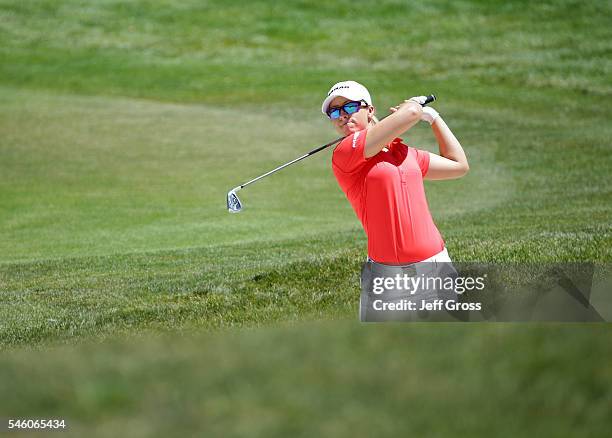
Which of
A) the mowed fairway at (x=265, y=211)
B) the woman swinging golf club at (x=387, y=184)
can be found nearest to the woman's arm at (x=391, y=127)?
the woman swinging golf club at (x=387, y=184)

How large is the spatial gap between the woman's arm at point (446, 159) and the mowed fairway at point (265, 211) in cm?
113

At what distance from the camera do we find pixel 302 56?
130 ft

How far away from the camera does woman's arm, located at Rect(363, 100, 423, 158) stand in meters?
5.56

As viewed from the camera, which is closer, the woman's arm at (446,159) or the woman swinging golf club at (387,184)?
the woman swinging golf club at (387,184)

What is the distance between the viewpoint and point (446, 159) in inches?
254

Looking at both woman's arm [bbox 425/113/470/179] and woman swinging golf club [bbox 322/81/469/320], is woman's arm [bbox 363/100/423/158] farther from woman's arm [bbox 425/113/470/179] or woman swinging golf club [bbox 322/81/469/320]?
woman's arm [bbox 425/113/470/179]

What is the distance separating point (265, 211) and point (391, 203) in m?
14.5

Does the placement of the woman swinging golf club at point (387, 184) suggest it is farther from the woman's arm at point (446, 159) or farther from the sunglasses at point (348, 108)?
the woman's arm at point (446, 159)

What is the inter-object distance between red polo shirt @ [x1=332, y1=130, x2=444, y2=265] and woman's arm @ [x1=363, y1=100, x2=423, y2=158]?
7 cm

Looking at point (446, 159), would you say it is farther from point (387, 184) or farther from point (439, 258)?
point (439, 258)

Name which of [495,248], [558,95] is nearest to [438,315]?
[495,248]

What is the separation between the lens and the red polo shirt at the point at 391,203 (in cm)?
572

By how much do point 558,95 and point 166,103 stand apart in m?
13.7

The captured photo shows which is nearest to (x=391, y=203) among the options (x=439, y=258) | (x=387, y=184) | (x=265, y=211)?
(x=387, y=184)
